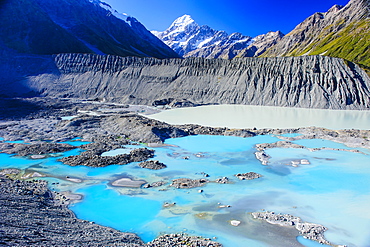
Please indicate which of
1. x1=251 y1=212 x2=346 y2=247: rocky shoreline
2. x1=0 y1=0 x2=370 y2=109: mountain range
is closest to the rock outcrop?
x1=0 y1=0 x2=370 y2=109: mountain range

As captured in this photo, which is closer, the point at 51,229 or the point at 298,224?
the point at 51,229

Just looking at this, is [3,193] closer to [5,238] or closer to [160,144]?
[5,238]

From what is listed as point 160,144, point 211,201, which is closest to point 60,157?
point 160,144

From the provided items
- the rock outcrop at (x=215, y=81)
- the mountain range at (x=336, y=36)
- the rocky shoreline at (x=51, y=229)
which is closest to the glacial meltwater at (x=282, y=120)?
the rock outcrop at (x=215, y=81)

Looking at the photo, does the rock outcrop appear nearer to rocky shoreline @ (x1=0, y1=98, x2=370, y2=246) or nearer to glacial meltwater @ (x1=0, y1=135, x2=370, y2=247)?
rocky shoreline @ (x1=0, y1=98, x2=370, y2=246)

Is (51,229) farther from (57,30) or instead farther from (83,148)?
(57,30)

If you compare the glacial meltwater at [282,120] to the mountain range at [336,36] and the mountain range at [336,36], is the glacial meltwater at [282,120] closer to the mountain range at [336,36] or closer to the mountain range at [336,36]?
the mountain range at [336,36]

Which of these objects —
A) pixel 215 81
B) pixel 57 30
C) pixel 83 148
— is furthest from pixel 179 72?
pixel 57 30
